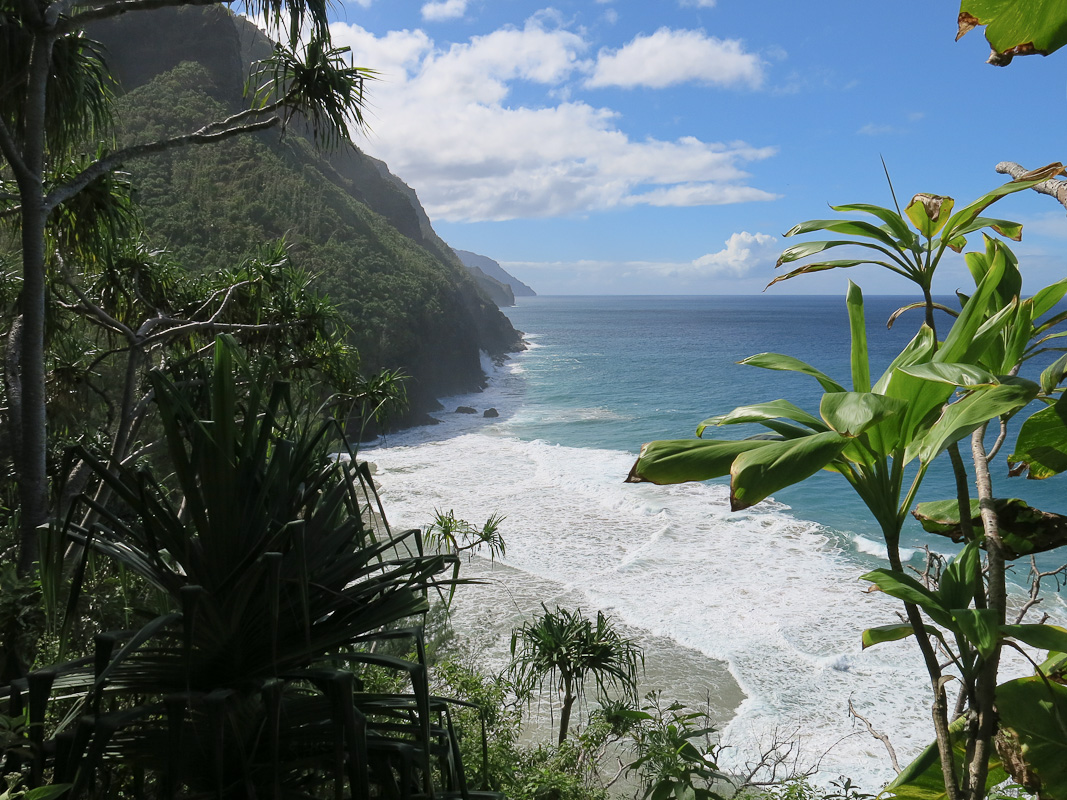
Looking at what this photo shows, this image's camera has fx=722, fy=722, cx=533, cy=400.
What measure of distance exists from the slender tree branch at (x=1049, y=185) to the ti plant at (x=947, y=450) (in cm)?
8

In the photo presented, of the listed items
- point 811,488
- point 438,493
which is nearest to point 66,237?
point 438,493

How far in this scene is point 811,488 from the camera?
70.4 ft

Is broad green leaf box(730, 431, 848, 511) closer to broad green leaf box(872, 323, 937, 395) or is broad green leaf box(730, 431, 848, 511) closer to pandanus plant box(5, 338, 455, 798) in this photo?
broad green leaf box(872, 323, 937, 395)

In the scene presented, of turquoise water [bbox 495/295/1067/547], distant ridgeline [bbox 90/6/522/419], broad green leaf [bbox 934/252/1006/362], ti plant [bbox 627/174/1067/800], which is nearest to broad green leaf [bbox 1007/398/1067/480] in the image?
ti plant [bbox 627/174/1067/800]

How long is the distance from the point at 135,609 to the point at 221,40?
49154 millimetres

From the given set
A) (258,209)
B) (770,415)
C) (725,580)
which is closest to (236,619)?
(770,415)

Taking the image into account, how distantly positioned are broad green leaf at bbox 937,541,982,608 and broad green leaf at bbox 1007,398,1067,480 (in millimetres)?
186

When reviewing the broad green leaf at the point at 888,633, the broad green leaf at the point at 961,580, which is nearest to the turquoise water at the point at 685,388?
the broad green leaf at the point at 888,633

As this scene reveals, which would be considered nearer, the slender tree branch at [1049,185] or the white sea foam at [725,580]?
the slender tree branch at [1049,185]

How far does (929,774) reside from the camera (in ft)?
4.55

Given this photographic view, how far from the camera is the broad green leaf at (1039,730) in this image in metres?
1.15

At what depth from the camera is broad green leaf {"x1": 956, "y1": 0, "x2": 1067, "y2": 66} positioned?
31.8 inches

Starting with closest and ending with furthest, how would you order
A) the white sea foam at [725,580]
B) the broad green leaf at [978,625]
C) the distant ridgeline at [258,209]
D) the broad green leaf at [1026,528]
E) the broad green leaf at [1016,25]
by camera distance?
the broad green leaf at [1016,25] → the broad green leaf at [978,625] → the broad green leaf at [1026,528] → the white sea foam at [725,580] → the distant ridgeline at [258,209]

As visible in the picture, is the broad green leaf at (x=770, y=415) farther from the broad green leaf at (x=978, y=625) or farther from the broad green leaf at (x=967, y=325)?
the broad green leaf at (x=978, y=625)
